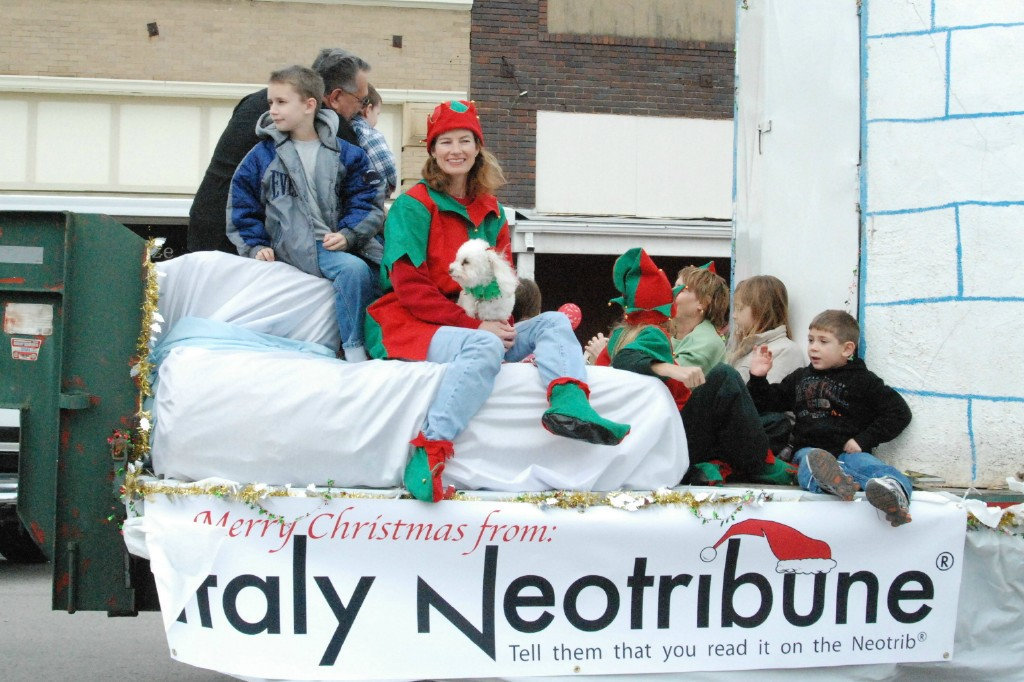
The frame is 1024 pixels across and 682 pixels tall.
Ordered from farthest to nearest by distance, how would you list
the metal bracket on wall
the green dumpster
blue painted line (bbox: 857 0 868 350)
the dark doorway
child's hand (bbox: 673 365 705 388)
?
1. the dark doorway
2. the metal bracket on wall
3. blue painted line (bbox: 857 0 868 350)
4. child's hand (bbox: 673 365 705 388)
5. the green dumpster

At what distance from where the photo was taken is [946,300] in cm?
418

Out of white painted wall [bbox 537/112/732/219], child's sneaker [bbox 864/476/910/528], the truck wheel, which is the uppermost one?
white painted wall [bbox 537/112/732/219]

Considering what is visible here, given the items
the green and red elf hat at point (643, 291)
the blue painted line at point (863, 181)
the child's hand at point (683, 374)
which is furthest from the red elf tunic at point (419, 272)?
the blue painted line at point (863, 181)

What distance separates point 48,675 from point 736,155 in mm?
4217

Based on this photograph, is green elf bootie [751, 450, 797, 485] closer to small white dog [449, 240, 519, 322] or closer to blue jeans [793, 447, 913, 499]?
blue jeans [793, 447, 913, 499]

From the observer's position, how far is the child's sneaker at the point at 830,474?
148 inches

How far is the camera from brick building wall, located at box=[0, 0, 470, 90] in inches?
564

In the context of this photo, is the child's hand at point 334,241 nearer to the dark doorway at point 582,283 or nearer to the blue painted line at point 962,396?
the blue painted line at point 962,396

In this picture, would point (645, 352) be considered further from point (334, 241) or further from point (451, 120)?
point (334, 241)

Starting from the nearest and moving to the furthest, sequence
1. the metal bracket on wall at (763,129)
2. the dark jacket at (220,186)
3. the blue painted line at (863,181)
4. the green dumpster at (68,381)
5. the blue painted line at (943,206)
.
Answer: the green dumpster at (68,381) → the blue painted line at (943,206) → the blue painted line at (863,181) → the dark jacket at (220,186) → the metal bracket on wall at (763,129)

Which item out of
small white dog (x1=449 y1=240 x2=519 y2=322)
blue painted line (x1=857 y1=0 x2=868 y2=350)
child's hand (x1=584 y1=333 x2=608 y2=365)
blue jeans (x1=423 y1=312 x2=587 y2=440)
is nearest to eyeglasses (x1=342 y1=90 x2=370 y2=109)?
small white dog (x1=449 y1=240 x2=519 y2=322)

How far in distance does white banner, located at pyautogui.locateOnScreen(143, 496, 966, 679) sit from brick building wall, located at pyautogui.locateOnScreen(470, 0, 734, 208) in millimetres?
11382

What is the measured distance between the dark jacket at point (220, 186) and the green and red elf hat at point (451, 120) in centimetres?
84

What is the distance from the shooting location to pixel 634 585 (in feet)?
12.2
